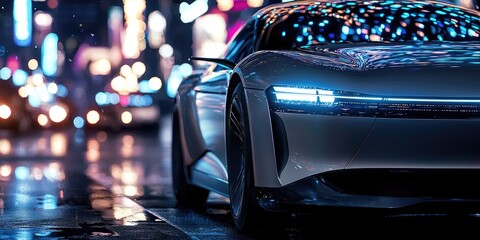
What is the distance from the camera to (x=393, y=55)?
727 centimetres

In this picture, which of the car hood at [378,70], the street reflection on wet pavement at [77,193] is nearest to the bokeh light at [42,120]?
the street reflection on wet pavement at [77,193]

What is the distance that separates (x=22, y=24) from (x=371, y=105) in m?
39.6

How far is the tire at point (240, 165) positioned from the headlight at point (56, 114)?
25973 millimetres

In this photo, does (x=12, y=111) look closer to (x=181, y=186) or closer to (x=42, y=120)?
(x=42, y=120)

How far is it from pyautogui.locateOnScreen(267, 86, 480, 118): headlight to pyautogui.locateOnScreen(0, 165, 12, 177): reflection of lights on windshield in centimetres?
682

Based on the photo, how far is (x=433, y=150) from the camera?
660 centimetres

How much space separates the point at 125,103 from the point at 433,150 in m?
27.4

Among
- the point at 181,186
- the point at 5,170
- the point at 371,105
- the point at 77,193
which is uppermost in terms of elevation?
A: the point at 371,105

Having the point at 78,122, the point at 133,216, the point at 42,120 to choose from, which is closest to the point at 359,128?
the point at 133,216

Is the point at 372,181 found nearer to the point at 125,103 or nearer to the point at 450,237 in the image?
the point at 450,237

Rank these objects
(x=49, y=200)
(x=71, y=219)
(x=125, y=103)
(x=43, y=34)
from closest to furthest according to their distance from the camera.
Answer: (x=71, y=219), (x=49, y=200), (x=125, y=103), (x=43, y=34)

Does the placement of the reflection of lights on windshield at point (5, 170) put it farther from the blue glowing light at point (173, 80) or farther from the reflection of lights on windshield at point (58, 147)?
the blue glowing light at point (173, 80)

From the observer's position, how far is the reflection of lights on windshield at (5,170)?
13.3 m

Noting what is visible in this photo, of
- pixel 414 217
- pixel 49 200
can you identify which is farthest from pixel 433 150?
pixel 49 200
